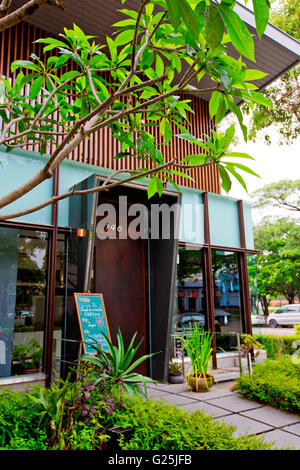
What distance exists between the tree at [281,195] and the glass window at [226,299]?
1660 cm

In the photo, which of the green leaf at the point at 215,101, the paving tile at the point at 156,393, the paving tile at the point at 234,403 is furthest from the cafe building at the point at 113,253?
the green leaf at the point at 215,101

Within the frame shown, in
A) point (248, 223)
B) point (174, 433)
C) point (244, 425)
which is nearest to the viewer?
point (174, 433)

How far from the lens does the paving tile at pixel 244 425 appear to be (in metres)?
3.54

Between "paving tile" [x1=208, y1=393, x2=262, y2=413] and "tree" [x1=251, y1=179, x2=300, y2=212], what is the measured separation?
19.6 m

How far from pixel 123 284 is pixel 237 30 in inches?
209

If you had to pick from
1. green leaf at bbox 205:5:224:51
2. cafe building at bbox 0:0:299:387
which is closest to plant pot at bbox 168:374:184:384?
cafe building at bbox 0:0:299:387

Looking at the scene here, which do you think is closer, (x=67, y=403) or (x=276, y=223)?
(x=67, y=403)

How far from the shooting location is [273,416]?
4.09m

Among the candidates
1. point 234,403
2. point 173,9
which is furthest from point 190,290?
point 173,9

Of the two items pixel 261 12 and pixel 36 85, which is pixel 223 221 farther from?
pixel 261 12
